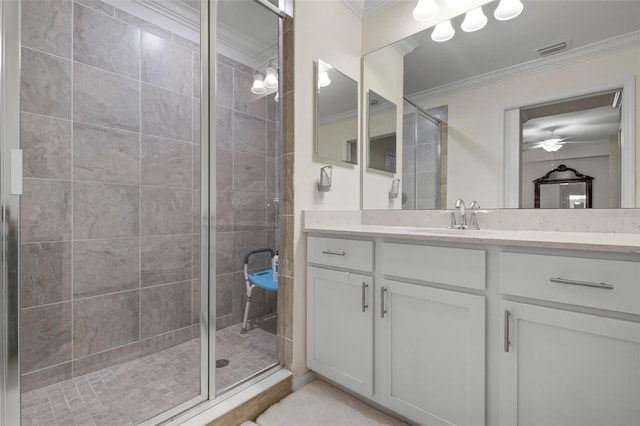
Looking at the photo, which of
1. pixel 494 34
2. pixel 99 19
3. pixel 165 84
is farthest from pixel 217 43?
pixel 494 34

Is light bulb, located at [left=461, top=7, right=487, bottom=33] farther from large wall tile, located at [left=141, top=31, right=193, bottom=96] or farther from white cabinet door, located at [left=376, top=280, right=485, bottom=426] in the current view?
large wall tile, located at [left=141, top=31, right=193, bottom=96]

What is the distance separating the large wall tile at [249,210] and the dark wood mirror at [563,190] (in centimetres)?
144

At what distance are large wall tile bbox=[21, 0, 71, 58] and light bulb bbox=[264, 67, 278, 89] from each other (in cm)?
108

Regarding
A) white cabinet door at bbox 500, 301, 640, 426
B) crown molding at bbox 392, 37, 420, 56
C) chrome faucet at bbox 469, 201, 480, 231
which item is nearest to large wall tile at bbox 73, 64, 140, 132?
crown molding at bbox 392, 37, 420, 56

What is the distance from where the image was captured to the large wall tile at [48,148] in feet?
4.82

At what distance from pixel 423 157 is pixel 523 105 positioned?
0.58 meters

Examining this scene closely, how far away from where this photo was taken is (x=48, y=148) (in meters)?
1.59

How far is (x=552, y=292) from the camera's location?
96 centimetres

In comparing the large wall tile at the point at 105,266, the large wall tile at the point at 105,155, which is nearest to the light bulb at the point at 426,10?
the large wall tile at the point at 105,155

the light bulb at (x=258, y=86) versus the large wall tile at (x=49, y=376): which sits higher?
the light bulb at (x=258, y=86)

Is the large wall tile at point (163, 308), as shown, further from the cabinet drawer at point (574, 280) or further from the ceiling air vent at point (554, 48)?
the ceiling air vent at point (554, 48)

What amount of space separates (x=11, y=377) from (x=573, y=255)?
6.17ft

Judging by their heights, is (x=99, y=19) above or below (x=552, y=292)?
above

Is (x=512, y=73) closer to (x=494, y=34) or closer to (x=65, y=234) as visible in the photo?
(x=494, y=34)
